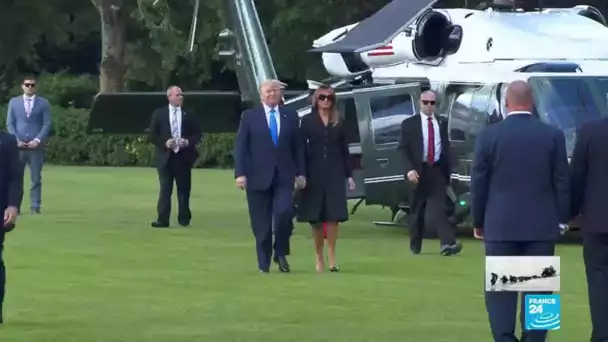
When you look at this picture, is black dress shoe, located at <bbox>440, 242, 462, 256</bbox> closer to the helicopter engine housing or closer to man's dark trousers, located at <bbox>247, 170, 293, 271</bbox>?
man's dark trousers, located at <bbox>247, 170, 293, 271</bbox>

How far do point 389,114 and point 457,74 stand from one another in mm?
984

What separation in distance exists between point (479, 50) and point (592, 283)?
10.5 meters

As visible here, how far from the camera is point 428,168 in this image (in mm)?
18266

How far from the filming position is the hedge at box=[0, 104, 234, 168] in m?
40.0

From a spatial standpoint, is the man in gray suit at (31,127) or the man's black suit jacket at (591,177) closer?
the man's black suit jacket at (591,177)

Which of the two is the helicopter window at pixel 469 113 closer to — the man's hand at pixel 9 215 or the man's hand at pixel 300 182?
the man's hand at pixel 300 182

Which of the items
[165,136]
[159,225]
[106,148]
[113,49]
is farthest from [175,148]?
[113,49]

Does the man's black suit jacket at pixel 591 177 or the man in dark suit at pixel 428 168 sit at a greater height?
the man's black suit jacket at pixel 591 177

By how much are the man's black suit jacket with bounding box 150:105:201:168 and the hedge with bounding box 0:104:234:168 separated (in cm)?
1738

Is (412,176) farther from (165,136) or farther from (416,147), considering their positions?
(165,136)

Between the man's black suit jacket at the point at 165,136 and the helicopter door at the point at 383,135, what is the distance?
8.03 ft
